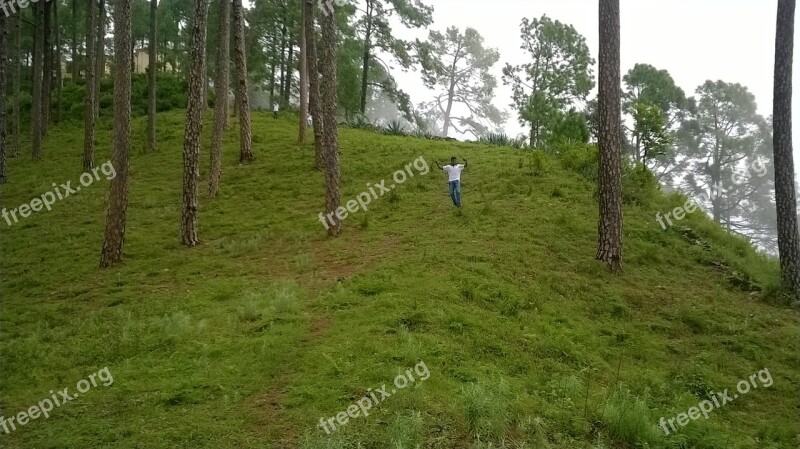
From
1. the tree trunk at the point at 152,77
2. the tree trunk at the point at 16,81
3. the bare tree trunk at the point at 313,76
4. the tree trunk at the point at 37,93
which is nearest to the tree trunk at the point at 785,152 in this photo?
the bare tree trunk at the point at 313,76

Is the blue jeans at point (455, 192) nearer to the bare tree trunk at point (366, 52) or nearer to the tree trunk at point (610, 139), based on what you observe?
the tree trunk at point (610, 139)

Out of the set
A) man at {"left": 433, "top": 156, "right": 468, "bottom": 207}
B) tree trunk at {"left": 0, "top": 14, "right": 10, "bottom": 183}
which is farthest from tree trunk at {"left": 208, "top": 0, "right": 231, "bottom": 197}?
man at {"left": 433, "top": 156, "right": 468, "bottom": 207}

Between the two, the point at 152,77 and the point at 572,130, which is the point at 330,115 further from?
the point at 572,130

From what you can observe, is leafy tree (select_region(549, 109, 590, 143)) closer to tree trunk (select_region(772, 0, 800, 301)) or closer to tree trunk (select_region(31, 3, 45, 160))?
tree trunk (select_region(772, 0, 800, 301))

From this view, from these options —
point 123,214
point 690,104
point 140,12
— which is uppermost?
point 140,12

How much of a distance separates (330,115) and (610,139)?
5704mm

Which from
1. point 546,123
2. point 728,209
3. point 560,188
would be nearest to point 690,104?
point 728,209

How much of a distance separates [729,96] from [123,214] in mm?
34623

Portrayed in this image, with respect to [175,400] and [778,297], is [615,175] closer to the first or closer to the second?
[778,297]

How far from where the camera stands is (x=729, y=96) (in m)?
32.5

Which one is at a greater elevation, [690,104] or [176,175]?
[690,104]

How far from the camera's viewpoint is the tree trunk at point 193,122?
11.1 m

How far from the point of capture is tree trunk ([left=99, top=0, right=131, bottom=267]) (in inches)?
401

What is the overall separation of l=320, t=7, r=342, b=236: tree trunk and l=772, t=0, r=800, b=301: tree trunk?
8425 millimetres
